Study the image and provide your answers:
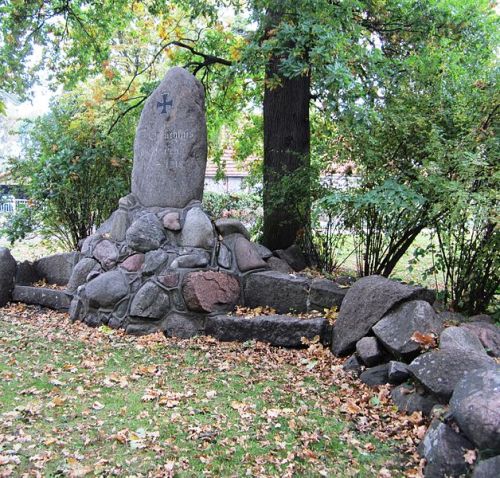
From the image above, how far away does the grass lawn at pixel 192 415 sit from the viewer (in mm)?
3221

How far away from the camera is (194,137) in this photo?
671 cm

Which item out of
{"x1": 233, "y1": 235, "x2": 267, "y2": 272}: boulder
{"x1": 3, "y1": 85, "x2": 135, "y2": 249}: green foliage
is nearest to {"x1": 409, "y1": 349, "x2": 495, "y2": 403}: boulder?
{"x1": 233, "y1": 235, "x2": 267, "y2": 272}: boulder

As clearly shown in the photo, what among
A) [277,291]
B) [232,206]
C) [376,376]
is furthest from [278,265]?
[232,206]

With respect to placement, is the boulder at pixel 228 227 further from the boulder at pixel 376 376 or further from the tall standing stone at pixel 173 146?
the boulder at pixel 376 376

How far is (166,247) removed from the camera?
6.43 metres

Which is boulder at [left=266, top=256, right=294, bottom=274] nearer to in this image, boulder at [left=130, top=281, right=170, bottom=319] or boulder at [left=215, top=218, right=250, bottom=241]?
boulder at [left=215, top=218, right=250, bottom=241]

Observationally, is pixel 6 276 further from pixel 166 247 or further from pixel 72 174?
pixel 166 247

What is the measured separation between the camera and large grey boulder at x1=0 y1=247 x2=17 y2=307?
749 cm

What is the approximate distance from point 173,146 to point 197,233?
3.84 feet

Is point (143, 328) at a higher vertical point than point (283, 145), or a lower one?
lower

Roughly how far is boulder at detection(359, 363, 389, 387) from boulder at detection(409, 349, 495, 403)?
24.5 inches

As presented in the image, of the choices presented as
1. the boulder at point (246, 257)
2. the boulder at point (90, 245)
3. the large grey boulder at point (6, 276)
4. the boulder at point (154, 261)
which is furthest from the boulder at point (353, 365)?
the large grey boulder at point (6, 276)

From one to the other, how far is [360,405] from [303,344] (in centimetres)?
134

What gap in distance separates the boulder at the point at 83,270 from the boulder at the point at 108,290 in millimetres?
337
